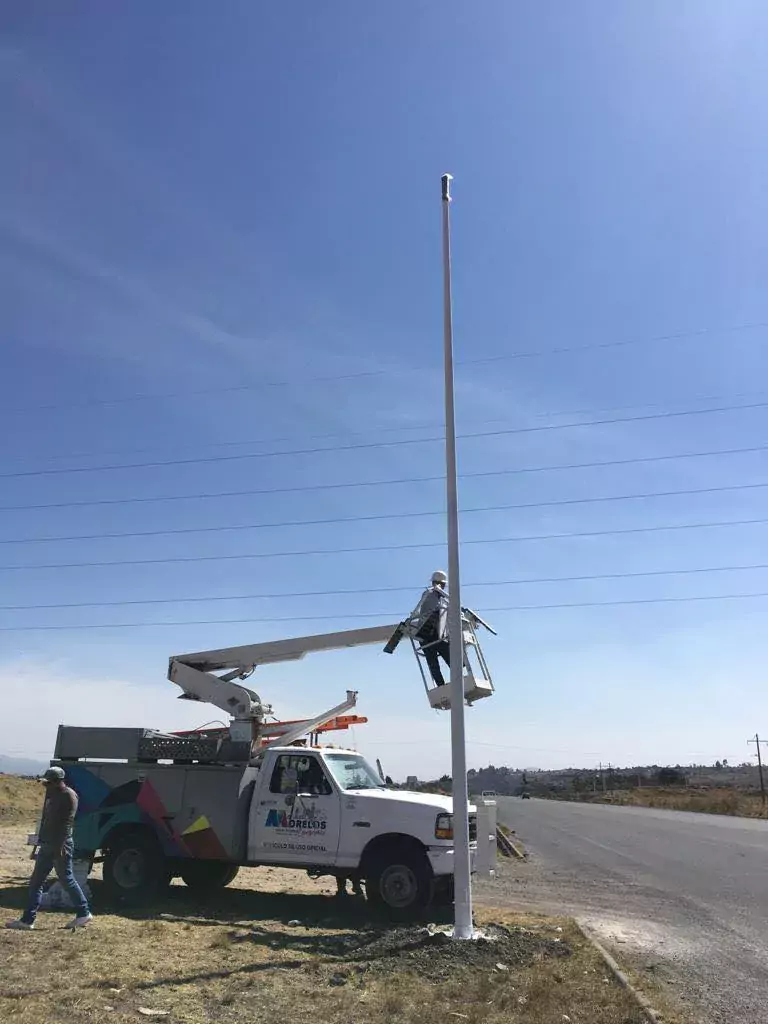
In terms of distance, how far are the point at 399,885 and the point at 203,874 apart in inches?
150

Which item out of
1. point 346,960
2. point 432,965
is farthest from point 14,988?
point 432,965

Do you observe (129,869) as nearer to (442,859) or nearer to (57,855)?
(57,855)

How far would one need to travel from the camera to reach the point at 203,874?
12758mm

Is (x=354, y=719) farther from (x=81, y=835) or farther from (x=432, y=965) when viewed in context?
(x=432, y=965)

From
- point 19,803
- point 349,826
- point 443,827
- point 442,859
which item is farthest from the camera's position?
point 19,803

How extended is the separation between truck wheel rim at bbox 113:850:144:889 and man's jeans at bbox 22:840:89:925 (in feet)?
8.35

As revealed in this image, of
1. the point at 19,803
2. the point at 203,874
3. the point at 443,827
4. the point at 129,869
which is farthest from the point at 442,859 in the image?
the point at 19,803

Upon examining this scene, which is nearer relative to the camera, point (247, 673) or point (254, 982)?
point (254, 982)

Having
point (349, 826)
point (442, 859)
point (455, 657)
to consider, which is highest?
point (455, 657)

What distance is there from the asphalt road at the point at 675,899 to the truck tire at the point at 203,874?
442 centimetres

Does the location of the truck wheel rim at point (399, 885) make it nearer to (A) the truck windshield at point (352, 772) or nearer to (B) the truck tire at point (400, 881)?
(B) the truck tire at point (400, 881)

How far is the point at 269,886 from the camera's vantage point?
1399 centimetres

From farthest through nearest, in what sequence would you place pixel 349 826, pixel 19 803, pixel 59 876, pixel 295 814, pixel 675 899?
1. pixel 19 803
2. pixel 675 899
3. pixel 295 814
4. pixel 349 826
5. pixel 59 876

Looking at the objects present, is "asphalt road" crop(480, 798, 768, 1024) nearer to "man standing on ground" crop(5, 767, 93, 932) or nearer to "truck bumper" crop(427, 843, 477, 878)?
"truck bumper" crop(427, 843, 477, 878)
